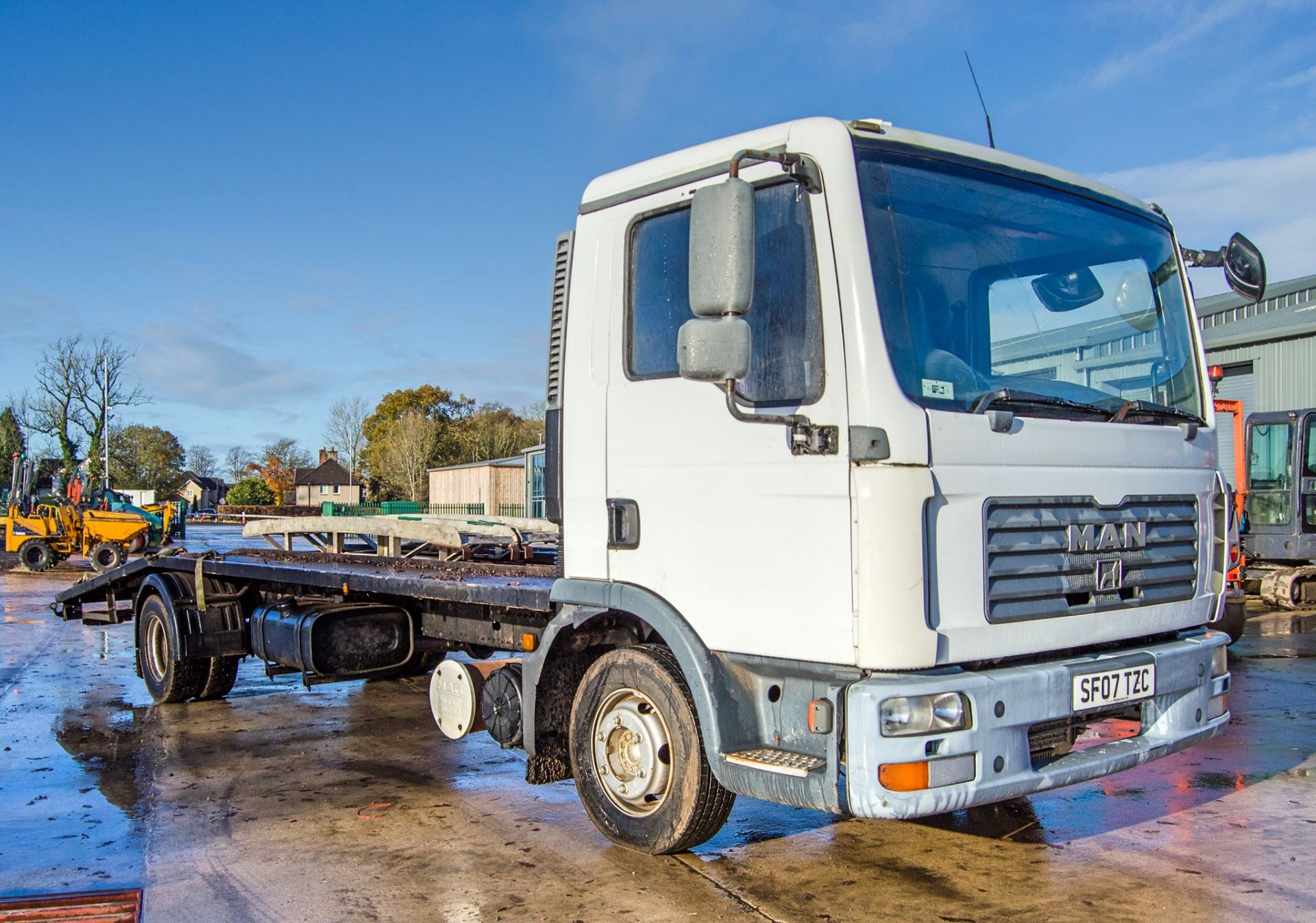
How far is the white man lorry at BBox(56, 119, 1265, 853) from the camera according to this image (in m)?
3.59

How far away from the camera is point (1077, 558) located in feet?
13.0

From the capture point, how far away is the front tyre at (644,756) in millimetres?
4105

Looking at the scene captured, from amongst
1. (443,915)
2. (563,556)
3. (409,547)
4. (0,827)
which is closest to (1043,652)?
(563,556)

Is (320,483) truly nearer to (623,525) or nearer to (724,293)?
(623,525)

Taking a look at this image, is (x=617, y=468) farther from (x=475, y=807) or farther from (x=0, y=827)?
(x=0, y=827)

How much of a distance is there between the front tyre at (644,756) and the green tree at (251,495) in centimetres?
7886

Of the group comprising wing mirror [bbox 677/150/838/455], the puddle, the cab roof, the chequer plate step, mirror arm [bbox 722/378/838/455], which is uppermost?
the cab roof

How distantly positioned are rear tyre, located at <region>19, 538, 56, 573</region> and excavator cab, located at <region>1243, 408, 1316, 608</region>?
2451 centimetres

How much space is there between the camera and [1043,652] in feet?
12.8

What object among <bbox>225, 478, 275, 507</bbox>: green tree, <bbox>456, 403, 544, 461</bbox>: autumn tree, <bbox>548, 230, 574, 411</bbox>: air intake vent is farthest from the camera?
<bbox>225, 478, 275, 507</bbox>: green tree

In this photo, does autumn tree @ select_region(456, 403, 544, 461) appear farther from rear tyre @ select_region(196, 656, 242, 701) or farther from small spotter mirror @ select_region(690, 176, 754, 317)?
small spotter mirror @ select_region(690, 176, 754, 317)

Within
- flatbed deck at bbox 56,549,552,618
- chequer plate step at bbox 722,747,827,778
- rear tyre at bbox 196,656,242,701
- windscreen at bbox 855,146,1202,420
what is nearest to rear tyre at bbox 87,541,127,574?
flatbed deck at bbox 56,549,552,618

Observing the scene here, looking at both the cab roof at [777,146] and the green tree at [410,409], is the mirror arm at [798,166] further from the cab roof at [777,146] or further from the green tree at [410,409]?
the green tree at [410,409]

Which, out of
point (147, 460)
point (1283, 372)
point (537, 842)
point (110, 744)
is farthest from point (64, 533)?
point (147, 460)
